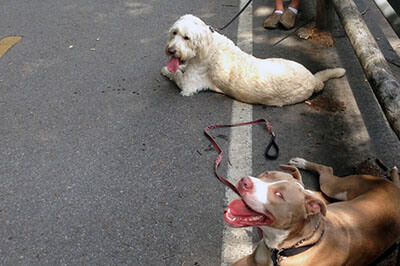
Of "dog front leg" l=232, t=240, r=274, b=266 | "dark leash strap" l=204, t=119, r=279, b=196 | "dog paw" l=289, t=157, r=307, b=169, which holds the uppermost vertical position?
"dog front leg" l=232, t=240, r=274, b=266

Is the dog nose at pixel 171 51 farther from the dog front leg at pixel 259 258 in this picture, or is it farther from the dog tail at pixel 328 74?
the dog front leg at pixel 259 258

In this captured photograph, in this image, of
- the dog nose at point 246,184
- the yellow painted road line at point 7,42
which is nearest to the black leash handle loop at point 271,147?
the dog nose at point 246,184

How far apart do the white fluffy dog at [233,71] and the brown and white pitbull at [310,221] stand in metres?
1.72

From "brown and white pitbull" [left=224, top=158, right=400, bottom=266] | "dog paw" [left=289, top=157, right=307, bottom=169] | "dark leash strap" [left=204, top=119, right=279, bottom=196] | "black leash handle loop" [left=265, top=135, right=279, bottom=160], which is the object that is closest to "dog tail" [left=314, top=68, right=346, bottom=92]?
"dark leash strap" [left=204, top=119, right=279, bottom=196]

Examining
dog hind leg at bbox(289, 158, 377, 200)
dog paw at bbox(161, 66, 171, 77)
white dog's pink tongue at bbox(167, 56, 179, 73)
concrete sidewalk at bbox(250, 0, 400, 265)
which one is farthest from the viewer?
dog paw at bbox(161, 66, 171, 77)

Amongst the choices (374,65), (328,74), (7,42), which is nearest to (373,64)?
(374,65)

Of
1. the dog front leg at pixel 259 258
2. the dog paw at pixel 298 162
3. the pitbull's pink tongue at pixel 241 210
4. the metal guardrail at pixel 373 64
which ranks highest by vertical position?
the metal guardrail at pixel 373 64

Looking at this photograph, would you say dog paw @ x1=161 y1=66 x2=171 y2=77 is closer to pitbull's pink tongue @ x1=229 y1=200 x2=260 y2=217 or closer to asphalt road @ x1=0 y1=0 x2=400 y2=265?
asphalt road @ x1=0 y1=0 x2=400 y2=265

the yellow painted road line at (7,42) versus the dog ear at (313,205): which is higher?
the dog ear at (313,205)

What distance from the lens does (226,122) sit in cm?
429

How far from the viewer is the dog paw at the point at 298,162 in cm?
361

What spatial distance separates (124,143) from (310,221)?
7.19 ft

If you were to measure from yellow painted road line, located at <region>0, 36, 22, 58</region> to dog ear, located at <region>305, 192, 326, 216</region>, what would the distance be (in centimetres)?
491

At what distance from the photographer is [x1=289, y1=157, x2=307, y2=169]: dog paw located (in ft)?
11.8
